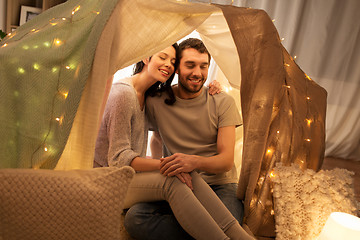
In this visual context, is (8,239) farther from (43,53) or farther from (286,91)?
(286,91)

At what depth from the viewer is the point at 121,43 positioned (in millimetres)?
1375

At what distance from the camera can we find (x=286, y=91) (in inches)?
64.2

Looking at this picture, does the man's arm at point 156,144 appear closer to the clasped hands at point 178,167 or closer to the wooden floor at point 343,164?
the clasped hands at point 178,167

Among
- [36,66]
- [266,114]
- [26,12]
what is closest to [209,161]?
[266,114]

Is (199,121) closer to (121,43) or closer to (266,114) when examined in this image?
(266,114)

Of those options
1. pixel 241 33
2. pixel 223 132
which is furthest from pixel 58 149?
pixel 241 33

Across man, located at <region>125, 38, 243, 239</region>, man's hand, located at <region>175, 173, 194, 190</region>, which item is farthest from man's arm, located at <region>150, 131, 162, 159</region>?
man's hand, located at <region>175, 173, 194, 190</region>

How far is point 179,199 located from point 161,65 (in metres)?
0.66

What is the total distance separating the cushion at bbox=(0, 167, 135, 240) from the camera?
1081mm

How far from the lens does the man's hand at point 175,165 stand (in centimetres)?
145

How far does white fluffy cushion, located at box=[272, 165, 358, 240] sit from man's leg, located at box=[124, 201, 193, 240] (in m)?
0.46

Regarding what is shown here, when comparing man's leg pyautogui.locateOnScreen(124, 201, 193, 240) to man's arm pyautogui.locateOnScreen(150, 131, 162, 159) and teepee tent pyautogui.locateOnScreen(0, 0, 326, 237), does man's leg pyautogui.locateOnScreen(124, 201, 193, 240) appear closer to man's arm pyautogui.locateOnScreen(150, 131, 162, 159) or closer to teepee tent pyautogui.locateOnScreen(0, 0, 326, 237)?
teepee tent pyautogui.locateOnScreen(0, 0, 326, 237)

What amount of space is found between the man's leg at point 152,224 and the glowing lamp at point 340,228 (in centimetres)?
60

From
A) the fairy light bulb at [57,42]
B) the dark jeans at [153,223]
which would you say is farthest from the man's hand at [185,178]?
the fairy light bulb at [57,42]
